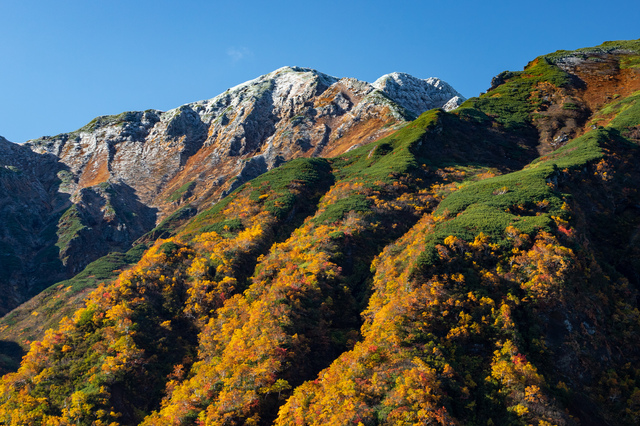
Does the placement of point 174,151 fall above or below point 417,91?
above

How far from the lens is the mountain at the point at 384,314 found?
965 inches

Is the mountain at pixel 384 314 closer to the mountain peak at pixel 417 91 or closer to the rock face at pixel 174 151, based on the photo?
the rock face at pixel 174 151

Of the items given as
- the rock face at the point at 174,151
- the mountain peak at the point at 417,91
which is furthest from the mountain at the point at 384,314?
the mountain peak at the point at 417,91

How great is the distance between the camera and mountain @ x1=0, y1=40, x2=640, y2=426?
80.4ft

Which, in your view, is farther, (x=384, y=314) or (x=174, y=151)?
(x=174, y=151)

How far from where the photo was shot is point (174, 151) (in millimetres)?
136375

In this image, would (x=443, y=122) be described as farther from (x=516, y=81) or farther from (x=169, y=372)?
(x=169, y=372)

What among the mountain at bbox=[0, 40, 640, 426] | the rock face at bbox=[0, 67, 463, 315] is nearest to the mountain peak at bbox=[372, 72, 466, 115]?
the rock face at bbox=[0, 67, 463, 315]

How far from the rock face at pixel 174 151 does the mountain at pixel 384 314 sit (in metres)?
48.0

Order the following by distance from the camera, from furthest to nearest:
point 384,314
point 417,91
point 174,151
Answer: point 417,91 → point 174,151 → point 384,314

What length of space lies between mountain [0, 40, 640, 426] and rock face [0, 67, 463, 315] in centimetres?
4803

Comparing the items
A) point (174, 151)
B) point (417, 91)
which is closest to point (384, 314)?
point (174, 151)

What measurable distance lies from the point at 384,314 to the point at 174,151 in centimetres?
12494

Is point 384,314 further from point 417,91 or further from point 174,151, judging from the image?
point 417,91
